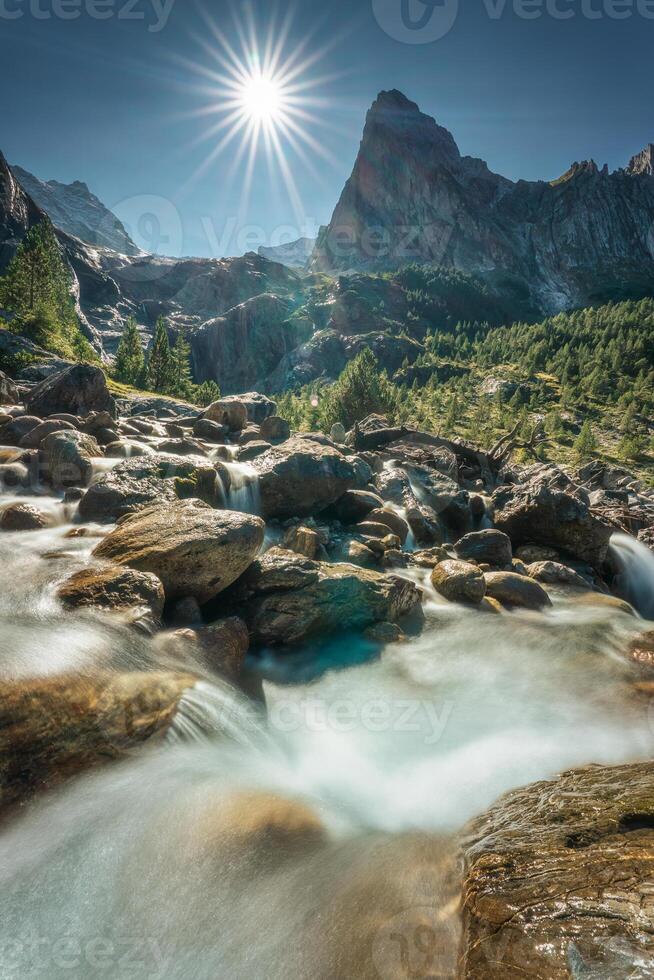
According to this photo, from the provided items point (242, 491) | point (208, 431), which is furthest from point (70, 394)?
point (242, 491)

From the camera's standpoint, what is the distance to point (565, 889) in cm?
313

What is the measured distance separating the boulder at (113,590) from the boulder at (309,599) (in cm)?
246

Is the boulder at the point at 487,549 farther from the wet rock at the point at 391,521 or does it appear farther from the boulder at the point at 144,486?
the boulder at the point at 144,486

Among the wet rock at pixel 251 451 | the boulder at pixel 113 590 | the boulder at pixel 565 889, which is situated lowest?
the boulder at pixel 565 889

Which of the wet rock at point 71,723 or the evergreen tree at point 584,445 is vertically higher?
the wet rock at point 71,723

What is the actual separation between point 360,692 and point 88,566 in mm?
6421

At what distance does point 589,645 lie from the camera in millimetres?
11234

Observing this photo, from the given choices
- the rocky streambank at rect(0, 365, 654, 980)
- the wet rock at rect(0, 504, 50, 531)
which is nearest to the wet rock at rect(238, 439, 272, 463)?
the rocky streambank at rect(0, 365, 654, 980)

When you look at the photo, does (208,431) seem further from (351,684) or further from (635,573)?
(635,573)

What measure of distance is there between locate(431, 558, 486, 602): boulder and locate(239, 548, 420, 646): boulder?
2.09 metres

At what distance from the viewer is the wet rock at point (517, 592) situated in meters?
13.3

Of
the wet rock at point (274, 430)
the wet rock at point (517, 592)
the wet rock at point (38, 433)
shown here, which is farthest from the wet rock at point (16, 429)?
the wet rock at point (517, 592)

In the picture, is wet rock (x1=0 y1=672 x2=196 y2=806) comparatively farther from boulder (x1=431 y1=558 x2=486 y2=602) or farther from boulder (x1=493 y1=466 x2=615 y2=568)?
boulder (x1=493 y1=466 x2=615 y2=568)

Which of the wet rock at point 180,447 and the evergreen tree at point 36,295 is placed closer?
the wet rock at point 180,447
